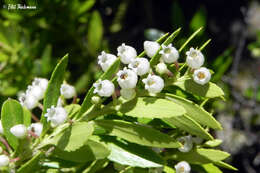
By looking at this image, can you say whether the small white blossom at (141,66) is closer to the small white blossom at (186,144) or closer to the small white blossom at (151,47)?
the small white blossom at (151,47)

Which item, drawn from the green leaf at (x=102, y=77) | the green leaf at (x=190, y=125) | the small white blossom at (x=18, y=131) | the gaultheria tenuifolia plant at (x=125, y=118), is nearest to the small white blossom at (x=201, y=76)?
the gaultheria tenuifolia plant at (x=125, y=118)

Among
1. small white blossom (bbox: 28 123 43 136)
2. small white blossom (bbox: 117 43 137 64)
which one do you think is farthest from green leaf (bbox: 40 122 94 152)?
small white blossom (bbox: 117 43 137 64)

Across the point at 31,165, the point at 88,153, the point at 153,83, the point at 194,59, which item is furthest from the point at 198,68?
the point at 31,165

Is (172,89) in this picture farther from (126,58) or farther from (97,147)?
(97,147)

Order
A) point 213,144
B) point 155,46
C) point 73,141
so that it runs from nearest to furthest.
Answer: point 73,141, point 155,46, point 213,144

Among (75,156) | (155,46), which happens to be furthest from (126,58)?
(75,156)

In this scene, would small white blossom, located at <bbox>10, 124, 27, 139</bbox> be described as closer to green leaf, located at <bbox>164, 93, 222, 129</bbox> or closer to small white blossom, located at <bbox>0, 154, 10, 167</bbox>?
small white blossom, located at <bbox>0, 154, 10, 167</bbox>

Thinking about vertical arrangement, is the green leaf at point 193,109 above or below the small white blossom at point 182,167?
above
